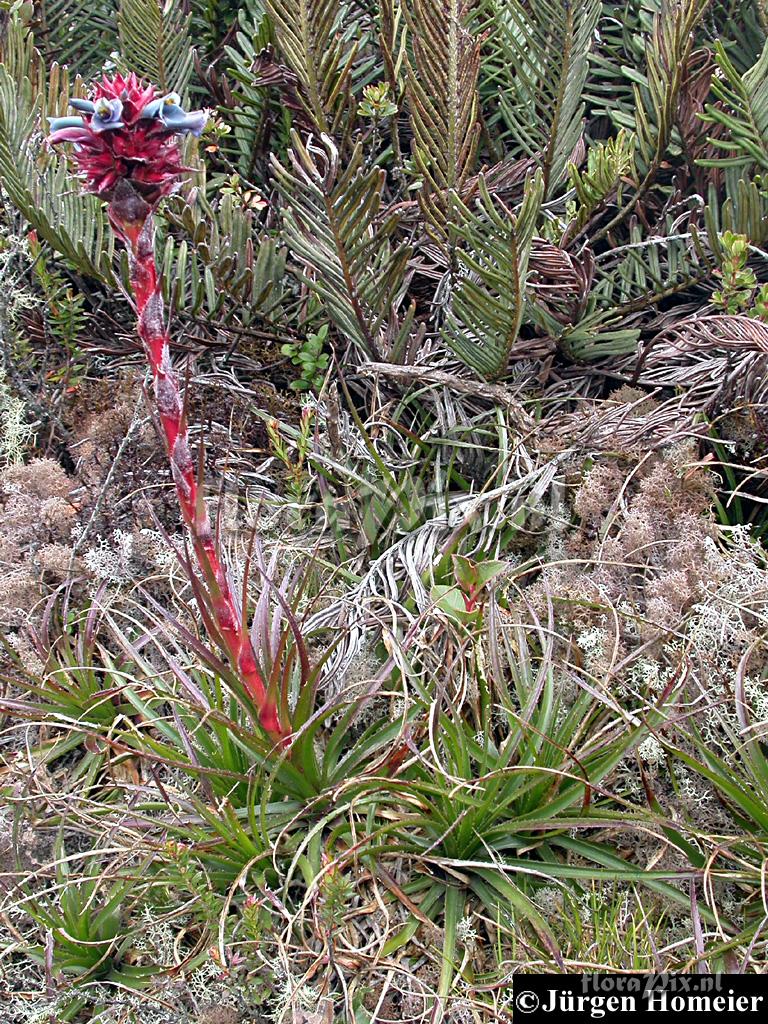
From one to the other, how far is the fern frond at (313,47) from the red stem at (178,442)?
1.39 metres

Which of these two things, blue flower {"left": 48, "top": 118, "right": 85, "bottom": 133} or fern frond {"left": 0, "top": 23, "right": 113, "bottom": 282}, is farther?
fern frond {"left": 0, "top": 23, "right": 113, "bottom": 282}

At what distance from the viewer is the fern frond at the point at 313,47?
8.34 ft

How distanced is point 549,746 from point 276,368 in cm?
159

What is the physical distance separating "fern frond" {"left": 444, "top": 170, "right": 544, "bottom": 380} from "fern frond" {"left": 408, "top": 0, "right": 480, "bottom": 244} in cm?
20

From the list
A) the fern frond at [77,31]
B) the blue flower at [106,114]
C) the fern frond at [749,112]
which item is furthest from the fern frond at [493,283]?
the fern frond at [77,31]

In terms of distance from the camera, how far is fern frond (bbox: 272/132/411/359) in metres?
2.31

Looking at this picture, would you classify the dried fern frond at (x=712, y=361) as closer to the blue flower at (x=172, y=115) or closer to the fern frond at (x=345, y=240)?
the fern frond at (x=345, y=240)

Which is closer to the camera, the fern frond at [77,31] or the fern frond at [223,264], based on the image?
the fern frond at [223,264]

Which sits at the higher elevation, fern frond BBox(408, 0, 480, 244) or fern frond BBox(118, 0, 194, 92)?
fern frond BBox(118, 0, 194, 92)

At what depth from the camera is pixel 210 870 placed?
184 centimetres

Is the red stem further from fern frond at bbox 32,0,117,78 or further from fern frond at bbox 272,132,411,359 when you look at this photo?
fern frond at bbox 32,0,117,78

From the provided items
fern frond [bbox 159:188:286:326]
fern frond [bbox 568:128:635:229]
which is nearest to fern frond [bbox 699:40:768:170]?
fern frond [bbox 568:128:635:229]

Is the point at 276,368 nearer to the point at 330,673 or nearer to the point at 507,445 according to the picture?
the point at 507,445

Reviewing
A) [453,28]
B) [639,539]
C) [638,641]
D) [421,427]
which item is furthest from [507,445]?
[453,28]
